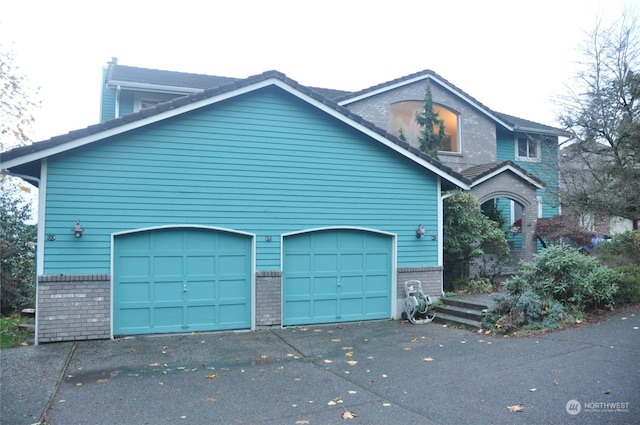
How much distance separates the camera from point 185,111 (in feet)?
32.8

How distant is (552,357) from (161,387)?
586 cm

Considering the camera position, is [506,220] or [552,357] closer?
[552,357]

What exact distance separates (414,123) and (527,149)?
5826mm

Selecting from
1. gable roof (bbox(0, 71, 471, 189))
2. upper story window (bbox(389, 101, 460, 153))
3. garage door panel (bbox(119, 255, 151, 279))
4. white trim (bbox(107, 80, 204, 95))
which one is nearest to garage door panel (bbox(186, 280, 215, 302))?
garage door panel (bbox(119, 255, 151, 279))

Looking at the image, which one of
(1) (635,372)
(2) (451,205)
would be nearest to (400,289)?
(2) (451,205)

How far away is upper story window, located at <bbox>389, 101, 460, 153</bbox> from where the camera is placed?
18047 millimetres

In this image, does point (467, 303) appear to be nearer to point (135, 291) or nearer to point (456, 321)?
point (456, 321)

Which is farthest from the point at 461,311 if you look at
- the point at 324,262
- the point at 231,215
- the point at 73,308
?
the point at 73,308

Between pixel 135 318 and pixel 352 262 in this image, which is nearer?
pixel 135 318

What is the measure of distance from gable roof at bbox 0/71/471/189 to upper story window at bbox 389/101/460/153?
5946mm

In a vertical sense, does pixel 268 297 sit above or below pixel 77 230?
below

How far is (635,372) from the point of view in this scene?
21.1 ft

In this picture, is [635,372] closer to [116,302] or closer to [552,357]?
[552,357]

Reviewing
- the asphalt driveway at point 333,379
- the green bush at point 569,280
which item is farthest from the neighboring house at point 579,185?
the asphalt driveway at point 333,379
